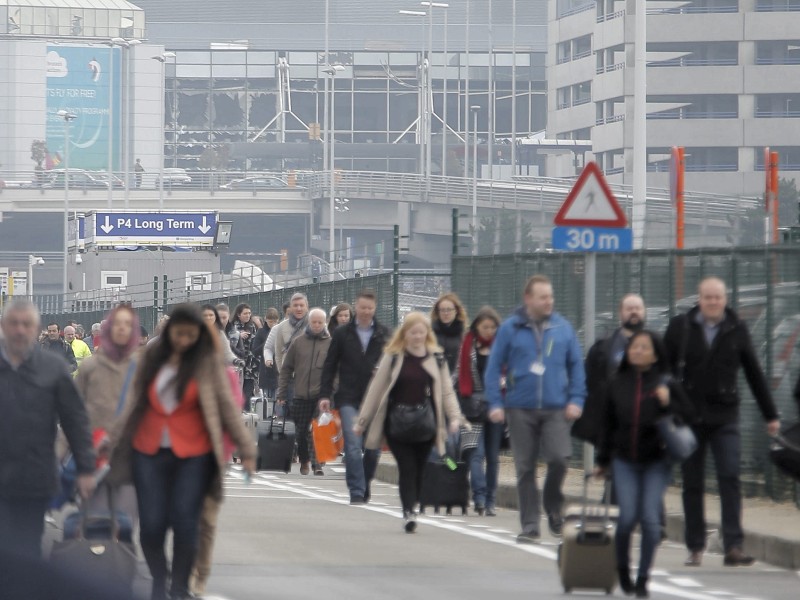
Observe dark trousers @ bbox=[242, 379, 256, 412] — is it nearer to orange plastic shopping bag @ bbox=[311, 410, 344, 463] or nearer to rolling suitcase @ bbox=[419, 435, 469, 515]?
orange plastic shopping bag @ bbox=[311, 410, 344, 463]

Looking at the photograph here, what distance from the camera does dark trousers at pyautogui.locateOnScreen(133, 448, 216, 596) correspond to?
894 centimetres

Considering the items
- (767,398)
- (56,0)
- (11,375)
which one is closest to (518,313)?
(767,398)

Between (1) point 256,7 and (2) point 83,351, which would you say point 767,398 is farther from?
(1) point 256,7

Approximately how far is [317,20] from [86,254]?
8248 cm

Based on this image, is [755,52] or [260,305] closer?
[260,305]

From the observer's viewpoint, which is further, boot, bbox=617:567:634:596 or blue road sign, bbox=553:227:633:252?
blue road sign, bbox=553:227:633:252

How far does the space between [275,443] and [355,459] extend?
2.96 meters

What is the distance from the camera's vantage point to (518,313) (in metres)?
12.7

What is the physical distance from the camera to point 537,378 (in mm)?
12664

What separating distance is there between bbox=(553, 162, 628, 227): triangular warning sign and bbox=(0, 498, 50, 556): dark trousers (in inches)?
236

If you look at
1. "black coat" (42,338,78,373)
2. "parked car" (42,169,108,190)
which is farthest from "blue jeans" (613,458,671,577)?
"parked car" (42,169,108,190)

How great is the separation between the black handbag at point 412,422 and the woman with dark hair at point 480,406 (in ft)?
5.64

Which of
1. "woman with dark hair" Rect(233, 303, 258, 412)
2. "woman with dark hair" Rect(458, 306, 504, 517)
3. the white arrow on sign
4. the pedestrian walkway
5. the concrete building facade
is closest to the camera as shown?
the pedestrian walkway

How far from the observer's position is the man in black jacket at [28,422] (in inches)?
340
